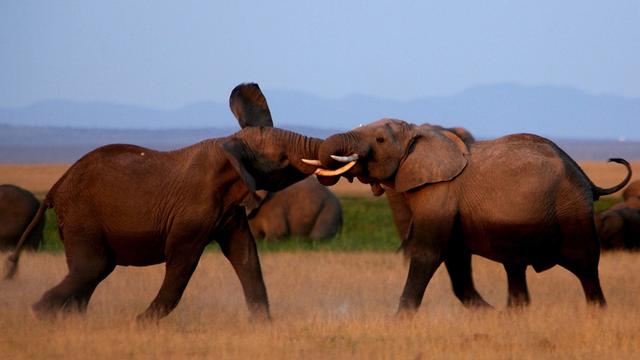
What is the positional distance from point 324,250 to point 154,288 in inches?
201

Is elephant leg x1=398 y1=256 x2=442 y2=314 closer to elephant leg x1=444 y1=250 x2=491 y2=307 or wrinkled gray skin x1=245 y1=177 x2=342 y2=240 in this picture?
elephant leg x1=444 y1=250 x2=491 y2=307

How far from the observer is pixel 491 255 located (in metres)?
13.0

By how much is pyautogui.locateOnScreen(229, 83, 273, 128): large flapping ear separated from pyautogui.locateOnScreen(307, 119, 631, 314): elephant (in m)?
0.73

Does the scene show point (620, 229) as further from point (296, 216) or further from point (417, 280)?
point (417, 280)

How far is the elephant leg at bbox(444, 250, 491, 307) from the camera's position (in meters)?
13.5

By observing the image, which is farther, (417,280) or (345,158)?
(417,280)

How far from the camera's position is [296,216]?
23828mm

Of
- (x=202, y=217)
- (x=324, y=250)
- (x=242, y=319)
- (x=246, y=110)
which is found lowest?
(x=324, y=250)

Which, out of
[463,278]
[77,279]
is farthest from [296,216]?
[77,279]

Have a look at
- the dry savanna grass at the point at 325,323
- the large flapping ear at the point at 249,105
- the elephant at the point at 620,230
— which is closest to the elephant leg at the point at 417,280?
the dry savanna grass at the point at 325,323

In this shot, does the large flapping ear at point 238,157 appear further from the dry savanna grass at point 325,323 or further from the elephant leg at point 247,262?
the dry savanna grass at point 325,323

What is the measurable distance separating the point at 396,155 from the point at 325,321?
5.36ft

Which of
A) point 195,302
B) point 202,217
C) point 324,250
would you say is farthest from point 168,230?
point 324,250

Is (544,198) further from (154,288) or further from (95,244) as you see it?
(154,288)
